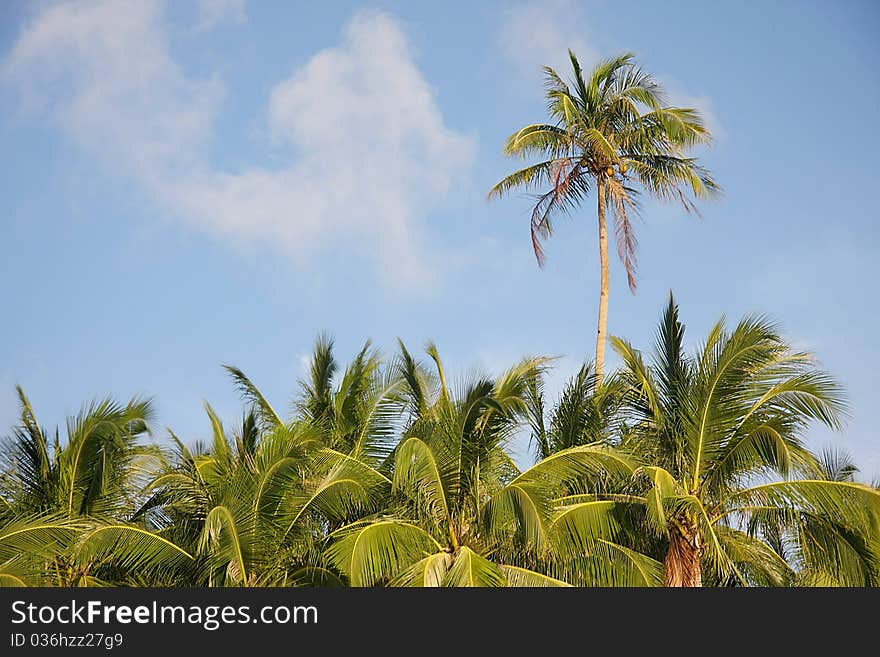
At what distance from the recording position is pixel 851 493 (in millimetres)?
13375

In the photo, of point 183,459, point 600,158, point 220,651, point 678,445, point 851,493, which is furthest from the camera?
point 600,158

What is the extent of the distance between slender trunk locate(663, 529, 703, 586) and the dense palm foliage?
3cm

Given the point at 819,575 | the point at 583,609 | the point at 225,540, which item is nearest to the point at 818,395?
the point at 819,575

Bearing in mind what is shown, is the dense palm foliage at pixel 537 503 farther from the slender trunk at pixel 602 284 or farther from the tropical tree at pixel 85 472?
the slender trunk at pixel 602 284

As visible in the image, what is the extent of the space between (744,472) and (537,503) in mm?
3442

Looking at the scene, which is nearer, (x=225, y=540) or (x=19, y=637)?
(x=19, y=637)

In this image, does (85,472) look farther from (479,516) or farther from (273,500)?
(479,516)

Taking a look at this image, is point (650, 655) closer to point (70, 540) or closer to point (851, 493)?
point (851, 493)

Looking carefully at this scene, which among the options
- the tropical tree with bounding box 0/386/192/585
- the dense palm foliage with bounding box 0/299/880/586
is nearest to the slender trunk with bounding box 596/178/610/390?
the dense palm foliage with bounding box 0/299/880/586

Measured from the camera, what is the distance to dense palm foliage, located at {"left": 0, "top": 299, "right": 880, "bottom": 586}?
44.2ft

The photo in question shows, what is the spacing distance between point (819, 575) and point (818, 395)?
9.63ft

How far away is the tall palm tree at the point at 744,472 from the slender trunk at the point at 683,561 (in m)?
0.01

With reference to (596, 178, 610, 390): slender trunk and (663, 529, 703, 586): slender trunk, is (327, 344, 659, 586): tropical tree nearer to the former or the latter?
(663, 529, 703, 586): slender trunk

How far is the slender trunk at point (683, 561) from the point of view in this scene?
14078 mm
